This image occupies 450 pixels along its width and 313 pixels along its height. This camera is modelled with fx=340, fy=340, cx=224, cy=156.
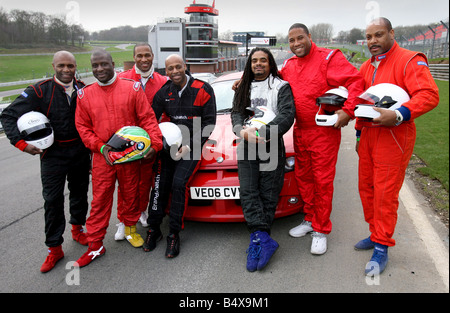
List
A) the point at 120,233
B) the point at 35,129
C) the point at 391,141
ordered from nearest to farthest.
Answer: the point at 391,141, the point at 35,129, the point at 120,233

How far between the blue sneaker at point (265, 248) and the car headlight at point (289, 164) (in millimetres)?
701

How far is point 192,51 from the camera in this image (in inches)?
1115

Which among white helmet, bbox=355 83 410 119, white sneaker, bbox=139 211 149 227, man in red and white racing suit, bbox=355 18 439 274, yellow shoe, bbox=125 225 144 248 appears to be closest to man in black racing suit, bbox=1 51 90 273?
yellow shoe, bbox=125 225 144 248

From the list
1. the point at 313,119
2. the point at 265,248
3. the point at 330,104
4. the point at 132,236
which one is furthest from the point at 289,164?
the point at 132,236

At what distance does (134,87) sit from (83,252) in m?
1.62

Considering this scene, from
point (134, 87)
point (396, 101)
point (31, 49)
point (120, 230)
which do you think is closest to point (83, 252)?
point (120, 230)

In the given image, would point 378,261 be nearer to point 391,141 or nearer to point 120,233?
point 391,141

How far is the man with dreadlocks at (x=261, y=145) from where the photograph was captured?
294cm

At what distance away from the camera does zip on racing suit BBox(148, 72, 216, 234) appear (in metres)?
3.13

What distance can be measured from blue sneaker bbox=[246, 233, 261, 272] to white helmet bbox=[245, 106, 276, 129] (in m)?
0.96

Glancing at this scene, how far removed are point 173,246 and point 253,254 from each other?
0.74m

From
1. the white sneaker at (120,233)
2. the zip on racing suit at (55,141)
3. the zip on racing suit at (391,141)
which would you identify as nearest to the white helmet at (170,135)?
the zip on racing suit at (55,141)

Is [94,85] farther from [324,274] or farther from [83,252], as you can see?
[324,274]

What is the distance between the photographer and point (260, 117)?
2.96m
